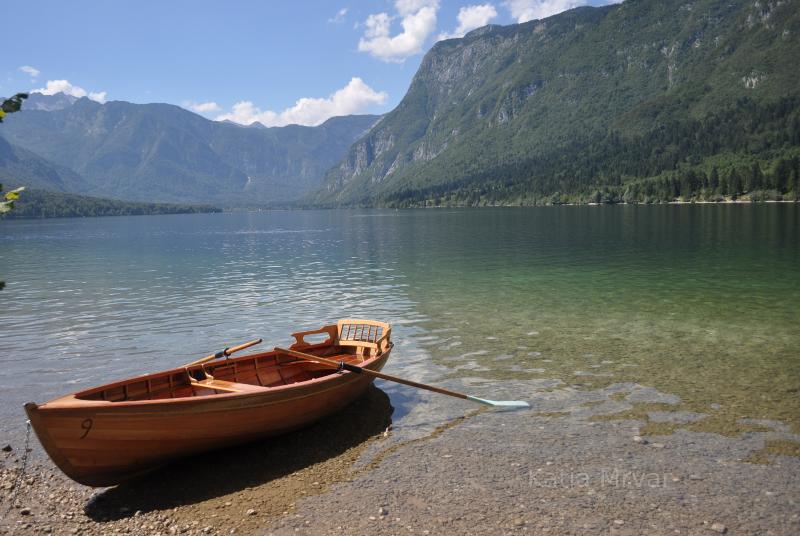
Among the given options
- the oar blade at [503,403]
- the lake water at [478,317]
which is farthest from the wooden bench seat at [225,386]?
the oar blade at [503,403]

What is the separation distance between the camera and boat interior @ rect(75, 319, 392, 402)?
1309 centimetres

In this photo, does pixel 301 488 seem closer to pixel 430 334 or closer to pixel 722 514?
pixel 722 514

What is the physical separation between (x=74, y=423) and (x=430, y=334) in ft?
53.6

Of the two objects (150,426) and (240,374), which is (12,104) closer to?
(150,426)

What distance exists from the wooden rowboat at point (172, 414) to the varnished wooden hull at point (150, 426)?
0.7 inches

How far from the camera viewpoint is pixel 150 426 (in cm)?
1157

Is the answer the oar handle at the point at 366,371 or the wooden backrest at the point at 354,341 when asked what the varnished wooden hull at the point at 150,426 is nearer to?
the oar handle at the point at 366,371

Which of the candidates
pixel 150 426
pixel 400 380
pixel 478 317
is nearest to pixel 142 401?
pixel 150 426

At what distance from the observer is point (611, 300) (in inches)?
1261

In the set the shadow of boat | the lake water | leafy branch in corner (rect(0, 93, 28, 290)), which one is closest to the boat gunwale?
the shadow of boat

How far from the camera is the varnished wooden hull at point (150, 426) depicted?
1077cm

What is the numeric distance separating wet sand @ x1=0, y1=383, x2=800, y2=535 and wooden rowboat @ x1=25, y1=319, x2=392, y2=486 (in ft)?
2.52

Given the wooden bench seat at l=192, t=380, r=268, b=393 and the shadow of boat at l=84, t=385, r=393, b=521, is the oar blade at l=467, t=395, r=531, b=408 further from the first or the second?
the wooden bench seat at l=192, t=380, r=268, b=393

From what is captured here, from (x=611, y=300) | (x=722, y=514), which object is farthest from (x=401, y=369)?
(x=611, y=300)
